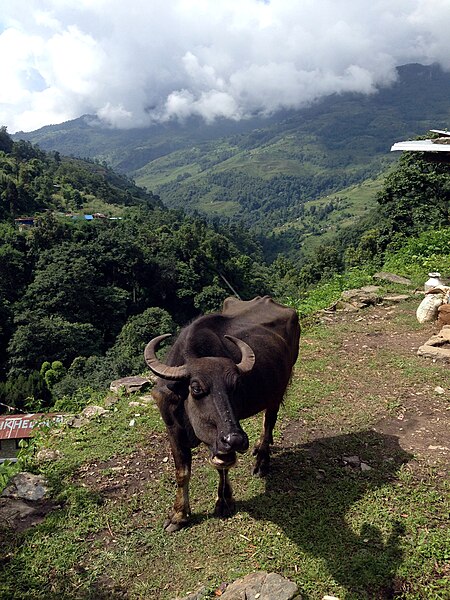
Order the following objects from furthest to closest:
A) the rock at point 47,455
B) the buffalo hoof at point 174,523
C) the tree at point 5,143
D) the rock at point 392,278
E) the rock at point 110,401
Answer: the tree at point 5,143
the rock at point 392,278
the rock at point 110,401
the rock at point 47,455
the buffalo hoof at point 174,523

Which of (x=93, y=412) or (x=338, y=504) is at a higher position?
(x=93, y=412)

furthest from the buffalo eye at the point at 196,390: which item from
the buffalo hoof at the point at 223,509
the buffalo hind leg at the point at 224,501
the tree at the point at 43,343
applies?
the tree at the point at 43,343

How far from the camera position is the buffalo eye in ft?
12.3

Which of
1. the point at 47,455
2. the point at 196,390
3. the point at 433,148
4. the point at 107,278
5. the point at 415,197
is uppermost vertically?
the point at 433,148

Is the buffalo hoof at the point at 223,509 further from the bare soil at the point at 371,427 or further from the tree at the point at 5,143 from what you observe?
the tree at the point at 5,143

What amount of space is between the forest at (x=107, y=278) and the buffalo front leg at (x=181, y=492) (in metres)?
16.4

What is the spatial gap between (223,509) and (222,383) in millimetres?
1626

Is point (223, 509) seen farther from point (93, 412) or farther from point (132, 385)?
point (132, 385)

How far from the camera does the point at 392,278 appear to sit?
43.5 ft

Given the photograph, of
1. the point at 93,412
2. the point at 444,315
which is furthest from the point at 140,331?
the point at 93,412

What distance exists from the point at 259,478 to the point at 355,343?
16.4ft

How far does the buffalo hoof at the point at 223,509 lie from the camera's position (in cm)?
454

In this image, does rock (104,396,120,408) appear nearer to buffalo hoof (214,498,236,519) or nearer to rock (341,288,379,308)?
buffalo hoof (214,498,236,519)

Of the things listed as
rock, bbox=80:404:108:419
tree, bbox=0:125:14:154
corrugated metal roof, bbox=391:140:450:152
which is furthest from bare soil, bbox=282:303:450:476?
tree, bbox=0:125:14:154
